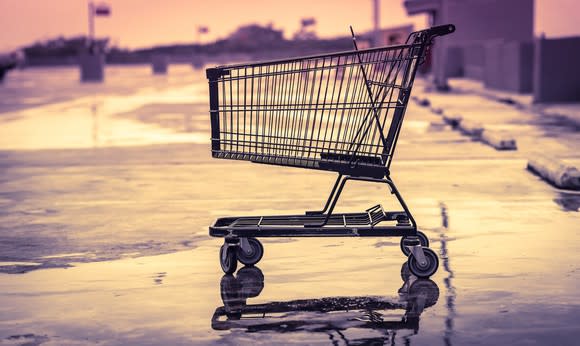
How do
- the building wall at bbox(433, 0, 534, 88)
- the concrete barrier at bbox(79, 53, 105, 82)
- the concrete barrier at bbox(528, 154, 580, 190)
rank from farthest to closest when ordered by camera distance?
the concrete barrier at bbox(79, 53, 105, 82)
the building wall at bbox(433, 0, 534, 88)
the concrete barrier at bbox(528, 154, 580, 190)

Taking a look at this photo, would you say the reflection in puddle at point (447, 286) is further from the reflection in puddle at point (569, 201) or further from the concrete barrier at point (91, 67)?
the concrete barrier at point (91, 67)

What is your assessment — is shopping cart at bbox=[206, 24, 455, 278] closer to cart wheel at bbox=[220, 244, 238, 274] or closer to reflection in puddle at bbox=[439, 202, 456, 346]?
cart wheel at bbox=[220, 244, 238, 274]

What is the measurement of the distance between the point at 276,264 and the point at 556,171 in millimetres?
5473

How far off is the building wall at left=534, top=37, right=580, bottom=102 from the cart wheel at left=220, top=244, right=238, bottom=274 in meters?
22.6

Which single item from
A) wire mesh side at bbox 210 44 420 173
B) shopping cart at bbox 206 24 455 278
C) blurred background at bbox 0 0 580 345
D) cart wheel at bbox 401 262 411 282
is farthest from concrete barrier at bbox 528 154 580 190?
cart wheel at bbox 401 262 411 282

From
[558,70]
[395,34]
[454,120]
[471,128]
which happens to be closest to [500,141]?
[471,128]

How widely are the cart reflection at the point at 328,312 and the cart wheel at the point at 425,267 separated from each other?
13 centimetres

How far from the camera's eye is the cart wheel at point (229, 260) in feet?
25.0

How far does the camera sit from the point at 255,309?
6.62 metres

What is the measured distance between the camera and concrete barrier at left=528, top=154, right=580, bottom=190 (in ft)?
39.6

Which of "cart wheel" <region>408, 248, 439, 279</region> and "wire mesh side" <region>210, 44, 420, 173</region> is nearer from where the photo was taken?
"cart wheel" <region>408, 248, 439, 279</region>

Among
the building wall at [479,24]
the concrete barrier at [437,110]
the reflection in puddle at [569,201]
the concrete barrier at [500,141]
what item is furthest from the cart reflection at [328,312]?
the building wall at [479,24]

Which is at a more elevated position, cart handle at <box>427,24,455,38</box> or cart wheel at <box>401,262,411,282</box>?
cart handle at <box>427,24,455,38</box>

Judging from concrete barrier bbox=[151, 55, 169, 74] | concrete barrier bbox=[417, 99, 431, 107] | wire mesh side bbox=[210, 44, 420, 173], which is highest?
wire mesh side bbox=[210, 44, 420, 173]
